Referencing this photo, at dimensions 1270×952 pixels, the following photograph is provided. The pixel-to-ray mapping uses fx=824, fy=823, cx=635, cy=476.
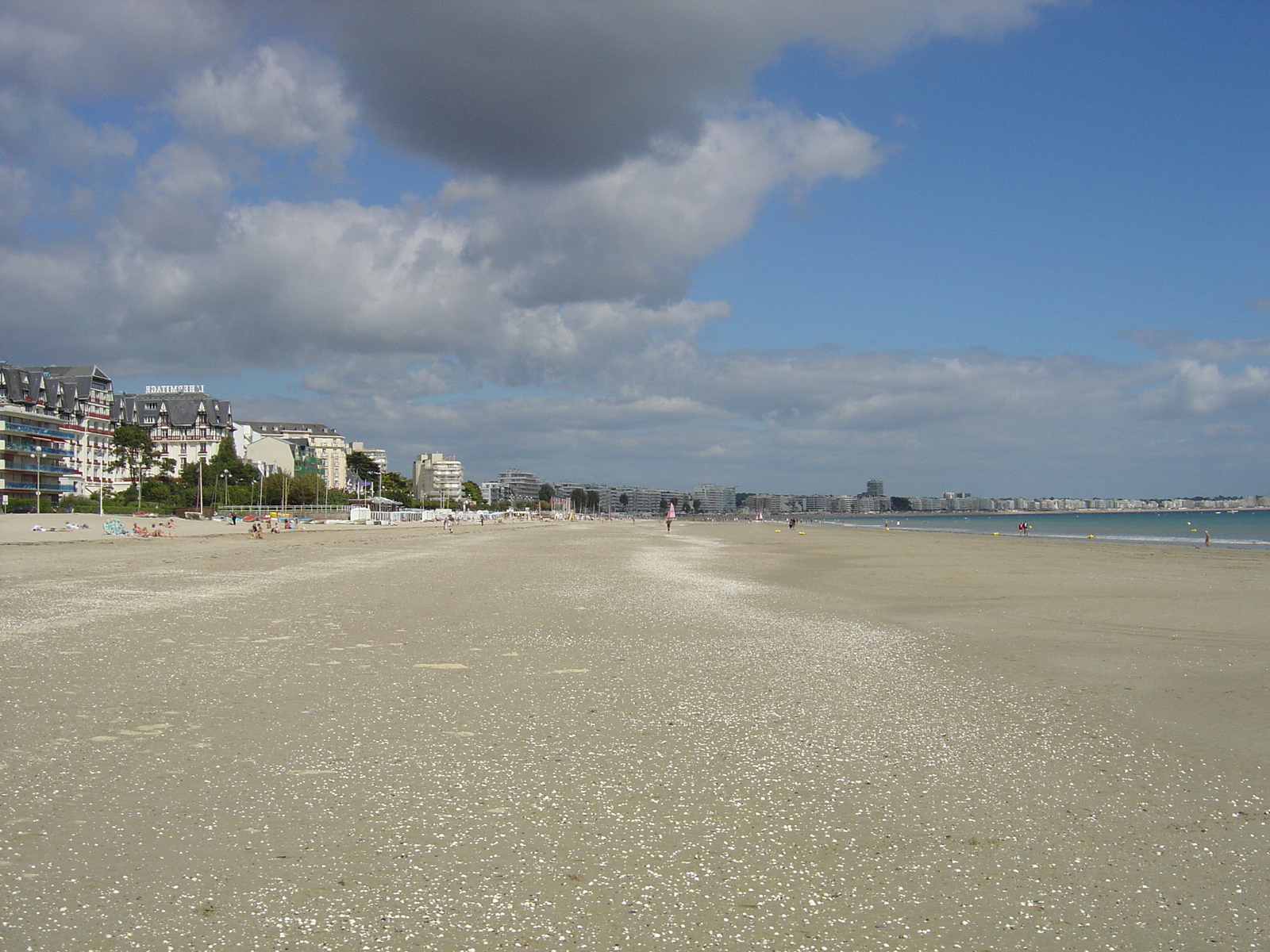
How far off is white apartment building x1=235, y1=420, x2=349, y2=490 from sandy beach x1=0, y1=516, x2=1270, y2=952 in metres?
176

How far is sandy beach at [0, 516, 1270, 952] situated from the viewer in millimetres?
3396

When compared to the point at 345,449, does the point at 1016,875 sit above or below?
below

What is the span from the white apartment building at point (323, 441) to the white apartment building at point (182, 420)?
33807mm

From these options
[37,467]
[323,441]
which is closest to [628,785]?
[37,467]

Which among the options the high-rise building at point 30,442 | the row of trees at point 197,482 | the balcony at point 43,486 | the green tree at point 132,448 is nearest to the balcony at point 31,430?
the high-rise building at point 30,442

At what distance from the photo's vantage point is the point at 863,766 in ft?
17.5

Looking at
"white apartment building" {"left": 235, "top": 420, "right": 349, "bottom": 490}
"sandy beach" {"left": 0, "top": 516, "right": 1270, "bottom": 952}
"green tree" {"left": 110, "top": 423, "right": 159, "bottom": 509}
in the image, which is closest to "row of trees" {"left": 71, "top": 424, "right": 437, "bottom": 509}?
"green tree" {"left": 110, "top": 423, "right": 159, "bottom": 509}

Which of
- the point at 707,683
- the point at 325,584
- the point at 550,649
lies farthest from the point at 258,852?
the point at 325,584

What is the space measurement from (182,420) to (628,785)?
494 ft

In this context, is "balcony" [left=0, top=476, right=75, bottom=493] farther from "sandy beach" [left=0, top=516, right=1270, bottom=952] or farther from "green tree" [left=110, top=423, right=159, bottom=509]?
"sandy beach" [left=0, top=516, right=1270, bottom=952]

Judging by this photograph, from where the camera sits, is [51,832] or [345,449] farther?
[345,449]

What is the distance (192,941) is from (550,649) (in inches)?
250

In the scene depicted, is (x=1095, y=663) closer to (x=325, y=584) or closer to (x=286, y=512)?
(x=325, y=584)

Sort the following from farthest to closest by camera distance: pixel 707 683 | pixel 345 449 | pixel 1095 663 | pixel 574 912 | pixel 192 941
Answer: pixel 345 449
pixel 1095 663
pixel 707 683
pixel 574 912
pixel 192 941
